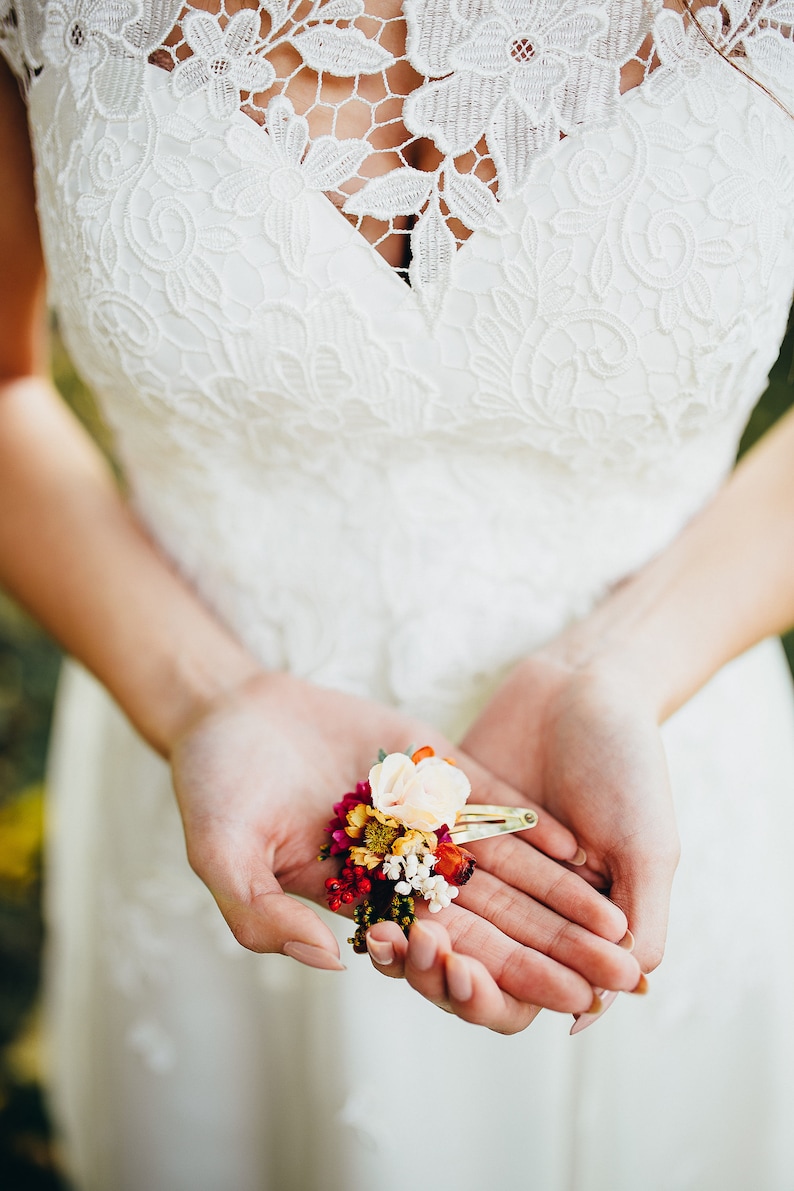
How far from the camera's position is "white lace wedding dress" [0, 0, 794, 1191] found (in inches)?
39.2

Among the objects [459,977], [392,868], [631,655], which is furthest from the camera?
[631,655]

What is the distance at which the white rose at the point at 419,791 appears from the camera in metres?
0.99

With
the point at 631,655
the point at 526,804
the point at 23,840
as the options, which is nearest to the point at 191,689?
the point at 526,804

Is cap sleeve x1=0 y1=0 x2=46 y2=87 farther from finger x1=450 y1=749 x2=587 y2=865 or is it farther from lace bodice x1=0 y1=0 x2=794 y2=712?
finger x1=450 y1=749 x2=587 y2=865

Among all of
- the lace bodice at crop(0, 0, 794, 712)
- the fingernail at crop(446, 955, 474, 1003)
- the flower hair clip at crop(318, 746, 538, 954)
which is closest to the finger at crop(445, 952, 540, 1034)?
the fingernail at crop(446, 955, 474, 1003)

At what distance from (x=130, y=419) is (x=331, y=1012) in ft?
2.98

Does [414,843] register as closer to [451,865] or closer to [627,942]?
[451,865]

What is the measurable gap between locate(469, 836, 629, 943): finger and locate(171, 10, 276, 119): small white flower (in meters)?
0.91

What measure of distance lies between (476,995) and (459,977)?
0.03 meters

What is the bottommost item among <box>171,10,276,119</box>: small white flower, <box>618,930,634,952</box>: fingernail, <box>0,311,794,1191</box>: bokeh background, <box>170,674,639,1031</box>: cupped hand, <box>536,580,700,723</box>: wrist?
<box>0,311,794,1191</box>: bokeh background

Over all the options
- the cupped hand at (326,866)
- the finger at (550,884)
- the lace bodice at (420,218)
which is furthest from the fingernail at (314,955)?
the lace bodice at (420,218)

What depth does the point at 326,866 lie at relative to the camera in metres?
1.06

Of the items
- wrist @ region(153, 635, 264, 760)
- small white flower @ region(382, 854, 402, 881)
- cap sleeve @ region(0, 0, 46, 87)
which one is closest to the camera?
small white flower @ region(382, 854, 402, 881)

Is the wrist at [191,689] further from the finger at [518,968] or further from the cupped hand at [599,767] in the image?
the finger at [518,968]
